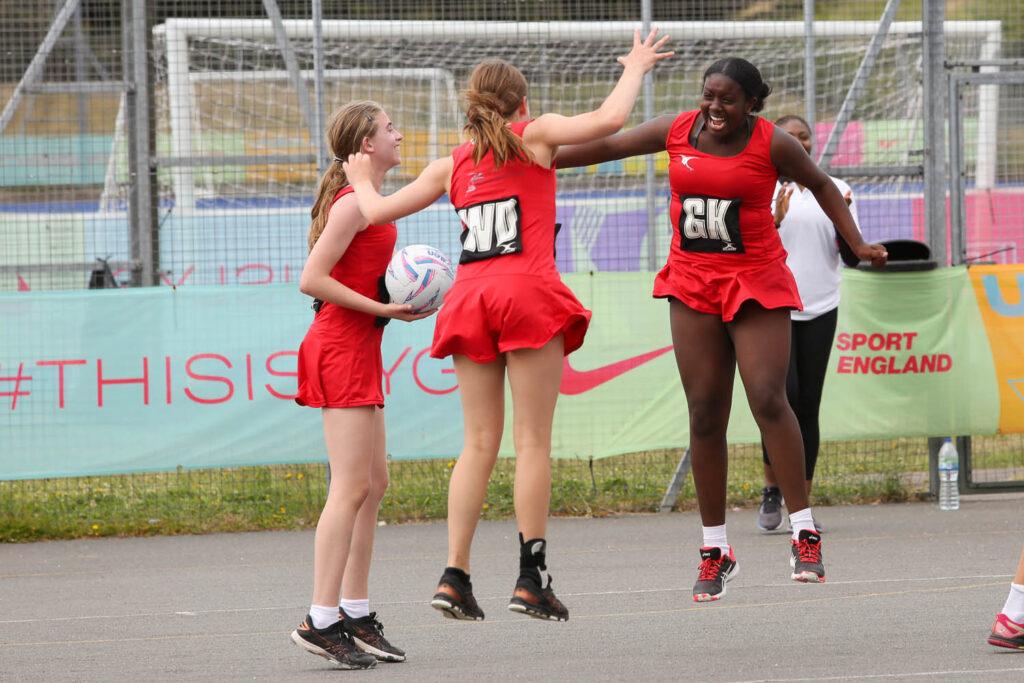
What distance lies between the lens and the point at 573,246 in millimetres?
13047

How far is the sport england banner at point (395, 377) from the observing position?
10.3 m

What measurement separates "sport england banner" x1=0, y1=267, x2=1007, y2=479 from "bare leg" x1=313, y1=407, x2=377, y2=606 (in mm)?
4285

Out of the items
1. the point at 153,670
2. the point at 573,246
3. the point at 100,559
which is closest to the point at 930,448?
the point at 573,246

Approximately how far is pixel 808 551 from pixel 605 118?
6.71 ft

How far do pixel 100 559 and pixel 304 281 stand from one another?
4.27 metres

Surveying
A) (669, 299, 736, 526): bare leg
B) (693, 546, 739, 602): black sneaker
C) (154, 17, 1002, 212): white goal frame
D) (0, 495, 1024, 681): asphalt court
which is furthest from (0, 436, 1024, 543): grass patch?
(693, 546, 739, 602): black sneaker

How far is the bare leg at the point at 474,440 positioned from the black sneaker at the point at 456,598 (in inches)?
5.7

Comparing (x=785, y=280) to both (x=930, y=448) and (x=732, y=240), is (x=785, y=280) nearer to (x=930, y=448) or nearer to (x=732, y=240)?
(x=732, y=240)

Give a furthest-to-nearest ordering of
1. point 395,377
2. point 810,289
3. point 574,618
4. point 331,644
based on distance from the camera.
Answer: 1. point 395,377
2. point 810,289
3. point 574,618
4. point 331,644

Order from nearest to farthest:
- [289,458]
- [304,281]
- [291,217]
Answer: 1. [304,281]
2. [289,458]
3. [291,217]

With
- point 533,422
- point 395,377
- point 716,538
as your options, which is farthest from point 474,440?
point 395,377

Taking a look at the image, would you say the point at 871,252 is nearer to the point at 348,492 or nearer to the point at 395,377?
the point at 348,492

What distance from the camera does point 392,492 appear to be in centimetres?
1112

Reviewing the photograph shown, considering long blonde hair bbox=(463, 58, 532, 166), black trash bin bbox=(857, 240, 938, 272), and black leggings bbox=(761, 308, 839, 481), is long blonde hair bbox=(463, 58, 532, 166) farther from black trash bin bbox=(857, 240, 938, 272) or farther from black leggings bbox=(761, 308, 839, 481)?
black trash bin bbox=(857, 240, 938, 272)
